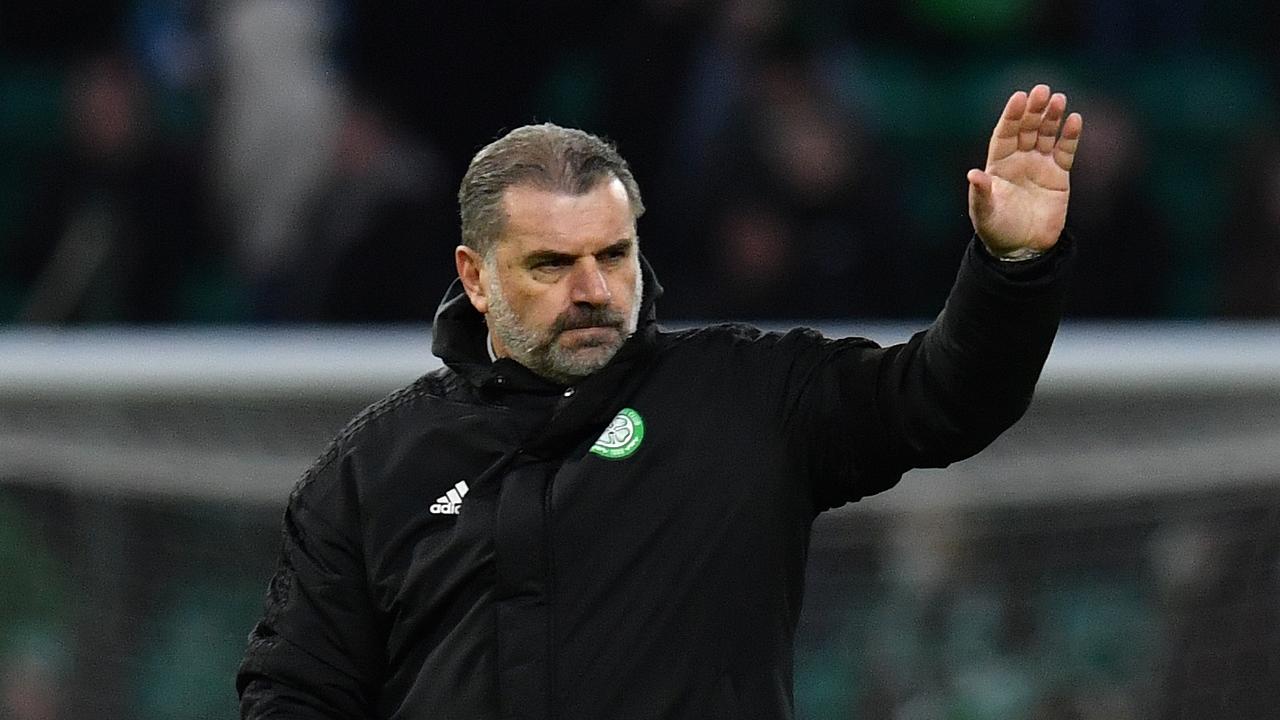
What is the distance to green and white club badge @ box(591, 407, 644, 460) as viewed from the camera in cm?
257

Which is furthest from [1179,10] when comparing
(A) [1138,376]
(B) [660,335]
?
(B) [660,335]

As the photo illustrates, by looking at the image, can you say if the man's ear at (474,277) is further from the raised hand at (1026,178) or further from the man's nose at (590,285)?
the raised hand at (1026,178)

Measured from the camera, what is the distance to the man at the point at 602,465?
241 cm

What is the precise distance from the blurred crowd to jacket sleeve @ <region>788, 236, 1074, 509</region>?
10.3 feet

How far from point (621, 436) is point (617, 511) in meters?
0.09

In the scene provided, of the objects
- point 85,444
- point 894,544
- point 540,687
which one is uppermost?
point 540,687

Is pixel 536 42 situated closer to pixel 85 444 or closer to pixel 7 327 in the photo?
pixel 7 327

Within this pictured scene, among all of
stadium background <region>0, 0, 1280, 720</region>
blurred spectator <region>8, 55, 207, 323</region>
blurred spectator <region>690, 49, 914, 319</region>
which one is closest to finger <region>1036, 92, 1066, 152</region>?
stadium background <region>0, 0, 1280, 720</region>

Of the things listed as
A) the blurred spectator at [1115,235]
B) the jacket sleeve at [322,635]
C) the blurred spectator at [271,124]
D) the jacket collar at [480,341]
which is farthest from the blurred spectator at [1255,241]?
the jacket sleeve at [322,635]

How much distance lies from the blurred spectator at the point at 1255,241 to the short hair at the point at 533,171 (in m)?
3.51

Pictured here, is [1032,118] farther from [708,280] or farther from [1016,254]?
[708,280]

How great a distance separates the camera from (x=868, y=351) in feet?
8.37

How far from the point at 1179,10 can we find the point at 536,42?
74.8 inches

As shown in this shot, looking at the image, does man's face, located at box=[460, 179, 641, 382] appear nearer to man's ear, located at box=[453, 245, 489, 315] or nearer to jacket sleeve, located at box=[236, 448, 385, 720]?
man's ear, located at box=[453, 245, 489, 315]
